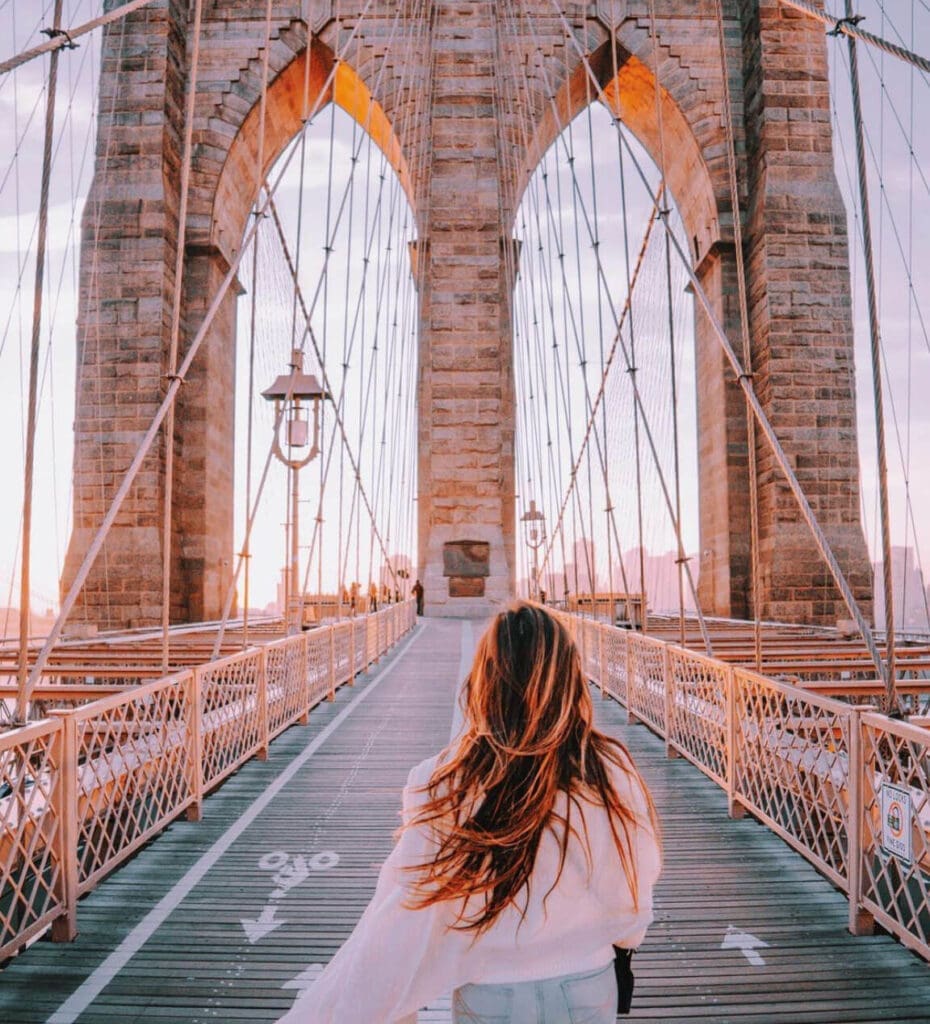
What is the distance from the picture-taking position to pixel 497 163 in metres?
16.2

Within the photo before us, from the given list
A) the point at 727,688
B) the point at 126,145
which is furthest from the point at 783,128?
the point at 727,688

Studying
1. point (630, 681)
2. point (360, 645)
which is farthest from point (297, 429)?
point (630, 681)

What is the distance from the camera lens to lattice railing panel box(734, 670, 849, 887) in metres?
3.13

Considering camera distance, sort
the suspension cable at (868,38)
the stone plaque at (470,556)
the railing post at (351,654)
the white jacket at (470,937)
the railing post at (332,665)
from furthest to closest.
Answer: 1. the stone plaque at (470,556)
2. the railing post at (351,654)
3. the railing post at (332,665)
4. the suspension cable at (868,38)
5. the white jacket at (470,937)

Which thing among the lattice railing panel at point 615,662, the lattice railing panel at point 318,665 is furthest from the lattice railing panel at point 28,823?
the lattice railing panel at point 615,662

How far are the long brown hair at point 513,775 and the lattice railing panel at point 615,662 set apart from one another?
219 inches

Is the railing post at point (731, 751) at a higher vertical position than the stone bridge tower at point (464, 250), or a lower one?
lower

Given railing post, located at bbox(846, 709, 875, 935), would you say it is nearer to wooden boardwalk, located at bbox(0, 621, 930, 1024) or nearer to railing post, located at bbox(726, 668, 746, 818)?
wooden boardwalk, located at bbox(0, 621, 930, 1024)

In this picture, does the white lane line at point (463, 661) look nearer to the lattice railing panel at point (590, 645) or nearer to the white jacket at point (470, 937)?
the lattice railing panel at point (590, 645)

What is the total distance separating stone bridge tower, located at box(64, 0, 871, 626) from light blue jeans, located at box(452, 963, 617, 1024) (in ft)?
44.0

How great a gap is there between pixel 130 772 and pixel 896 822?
262cm

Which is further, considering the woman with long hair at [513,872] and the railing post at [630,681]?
the railing post at [630,681]

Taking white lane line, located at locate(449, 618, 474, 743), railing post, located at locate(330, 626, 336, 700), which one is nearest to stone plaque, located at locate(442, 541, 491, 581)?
white lane line, located at locate(449, 618, 474, 743)

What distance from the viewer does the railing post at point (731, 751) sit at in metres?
4.10
